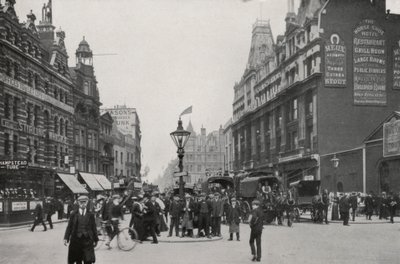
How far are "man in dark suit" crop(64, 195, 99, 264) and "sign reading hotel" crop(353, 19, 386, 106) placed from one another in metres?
38.8

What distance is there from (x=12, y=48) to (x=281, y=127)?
96.2 ft

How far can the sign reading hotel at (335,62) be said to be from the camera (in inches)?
1784

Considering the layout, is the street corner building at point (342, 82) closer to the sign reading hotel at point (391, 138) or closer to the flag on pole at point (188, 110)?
the sign reading hotel at point (391, 138)

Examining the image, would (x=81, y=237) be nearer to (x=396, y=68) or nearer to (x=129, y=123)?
(x=396, y=68)

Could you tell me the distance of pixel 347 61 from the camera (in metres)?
45.6

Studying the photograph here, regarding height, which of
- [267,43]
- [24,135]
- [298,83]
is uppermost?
[267,43]

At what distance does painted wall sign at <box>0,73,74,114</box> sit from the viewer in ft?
122

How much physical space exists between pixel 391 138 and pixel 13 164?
24230 mm

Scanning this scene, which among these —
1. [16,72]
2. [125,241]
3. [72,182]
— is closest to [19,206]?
[16,72]

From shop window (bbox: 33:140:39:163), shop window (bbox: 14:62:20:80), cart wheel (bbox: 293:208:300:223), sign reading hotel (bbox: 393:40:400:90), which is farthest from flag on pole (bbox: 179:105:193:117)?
sign reading hotel (bbox: 393:40:400:90)

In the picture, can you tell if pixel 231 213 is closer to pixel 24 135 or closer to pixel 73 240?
pixel 73 240

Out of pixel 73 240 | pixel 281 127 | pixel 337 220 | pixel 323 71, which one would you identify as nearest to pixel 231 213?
pixel 73 240

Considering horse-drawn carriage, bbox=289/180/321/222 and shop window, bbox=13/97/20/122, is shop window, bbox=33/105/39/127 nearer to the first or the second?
shop window, bbox=13/97/20/122

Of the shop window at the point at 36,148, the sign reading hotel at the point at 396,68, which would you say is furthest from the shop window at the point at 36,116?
the sign reading hotel at the point at 396,68
